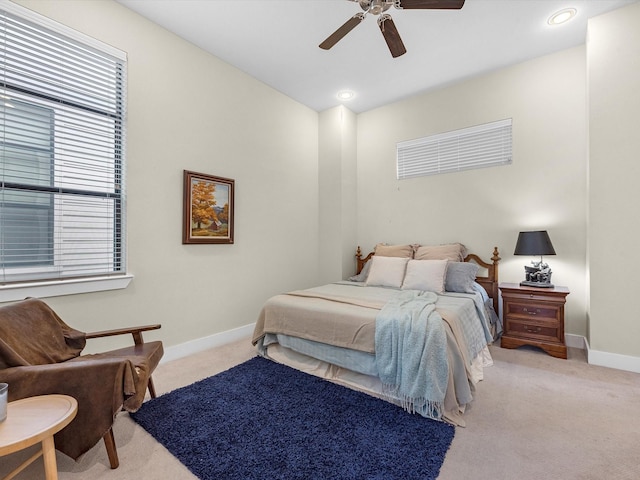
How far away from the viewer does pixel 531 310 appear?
3.15 m

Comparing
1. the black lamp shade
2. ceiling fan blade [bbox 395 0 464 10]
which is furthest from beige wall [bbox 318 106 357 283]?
ceiling fan blade [bbox 395 0 464 10]

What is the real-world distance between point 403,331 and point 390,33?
2209 mm

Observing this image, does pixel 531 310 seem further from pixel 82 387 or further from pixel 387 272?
pixel 82 387

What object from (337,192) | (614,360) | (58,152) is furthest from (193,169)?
(614,360)

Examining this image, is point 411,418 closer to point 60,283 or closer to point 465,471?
point 465,471

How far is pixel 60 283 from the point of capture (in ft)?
7.52

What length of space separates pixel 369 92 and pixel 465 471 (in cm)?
418

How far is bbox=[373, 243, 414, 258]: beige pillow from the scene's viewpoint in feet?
13.4

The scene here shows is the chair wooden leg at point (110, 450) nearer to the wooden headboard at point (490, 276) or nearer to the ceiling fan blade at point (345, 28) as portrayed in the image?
the ceiling fan blade at point (345, 28)

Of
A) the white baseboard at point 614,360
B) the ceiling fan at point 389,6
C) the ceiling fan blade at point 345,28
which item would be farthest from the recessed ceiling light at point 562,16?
the white baseboard at point 614,360

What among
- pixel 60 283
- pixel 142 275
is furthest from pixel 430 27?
pixel 60 283

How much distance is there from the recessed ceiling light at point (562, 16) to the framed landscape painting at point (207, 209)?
11.6ft

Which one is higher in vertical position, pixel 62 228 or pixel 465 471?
pixel 62 228

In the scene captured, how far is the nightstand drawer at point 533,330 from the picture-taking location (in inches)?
120
